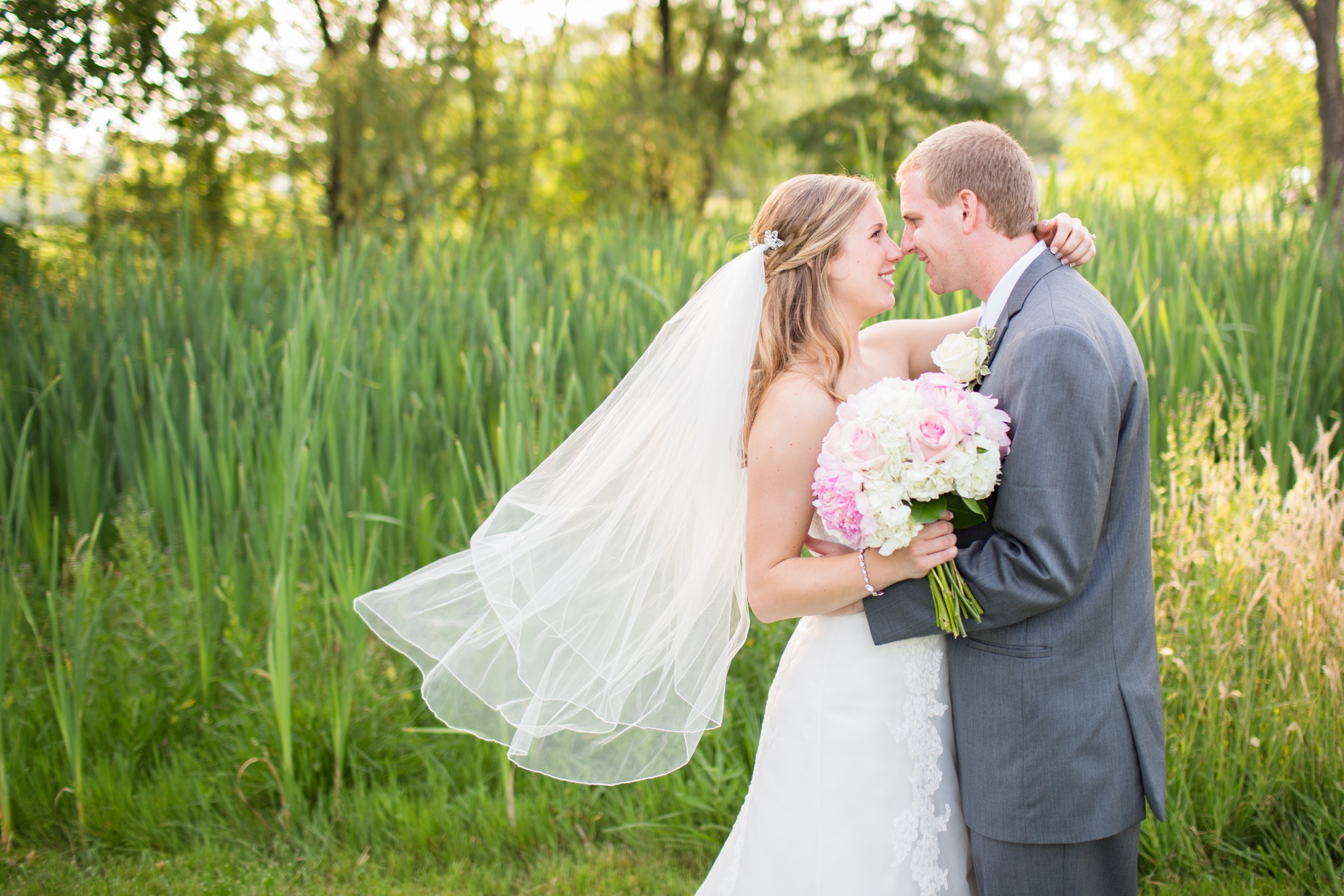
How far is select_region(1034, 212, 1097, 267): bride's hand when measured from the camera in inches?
77.5

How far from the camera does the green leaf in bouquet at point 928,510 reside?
1671 millimetres

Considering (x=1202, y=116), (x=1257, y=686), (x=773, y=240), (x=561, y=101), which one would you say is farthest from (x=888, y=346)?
(x=1202, y=116)

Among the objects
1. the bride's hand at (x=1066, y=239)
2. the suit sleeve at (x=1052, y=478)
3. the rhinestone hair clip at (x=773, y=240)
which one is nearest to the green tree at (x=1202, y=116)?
the bride's hand at (x=1066, y=239)

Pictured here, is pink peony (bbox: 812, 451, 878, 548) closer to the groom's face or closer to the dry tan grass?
the groom's face

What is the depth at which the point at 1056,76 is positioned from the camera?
19.1 meters

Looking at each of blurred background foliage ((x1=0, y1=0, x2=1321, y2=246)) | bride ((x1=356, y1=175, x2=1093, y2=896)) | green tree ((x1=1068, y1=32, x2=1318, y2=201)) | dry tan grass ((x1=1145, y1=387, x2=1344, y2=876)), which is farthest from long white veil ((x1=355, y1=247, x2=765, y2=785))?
green tree ((x1=1068, y1=32, x2=1318, y2=201))

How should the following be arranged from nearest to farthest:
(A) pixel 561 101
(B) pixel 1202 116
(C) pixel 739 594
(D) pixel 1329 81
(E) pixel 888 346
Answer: (C) pixel 739 594 → (E) pixel 888 346 → (D) pixel 1329 81 → (A) pixel 561 101 → (B) pixel 1202 116

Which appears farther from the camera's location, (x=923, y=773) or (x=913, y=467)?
(x=923, y=773)

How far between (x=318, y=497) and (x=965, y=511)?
7.91ft

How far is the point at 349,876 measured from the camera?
9.52 feet

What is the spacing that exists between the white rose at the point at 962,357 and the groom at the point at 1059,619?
37mm

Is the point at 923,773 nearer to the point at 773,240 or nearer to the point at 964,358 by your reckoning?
the point at 964,358

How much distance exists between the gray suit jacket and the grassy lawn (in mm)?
1423

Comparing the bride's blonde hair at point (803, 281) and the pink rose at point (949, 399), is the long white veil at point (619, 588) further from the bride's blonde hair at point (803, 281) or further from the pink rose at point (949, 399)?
the pink rose at point (949, 399)
